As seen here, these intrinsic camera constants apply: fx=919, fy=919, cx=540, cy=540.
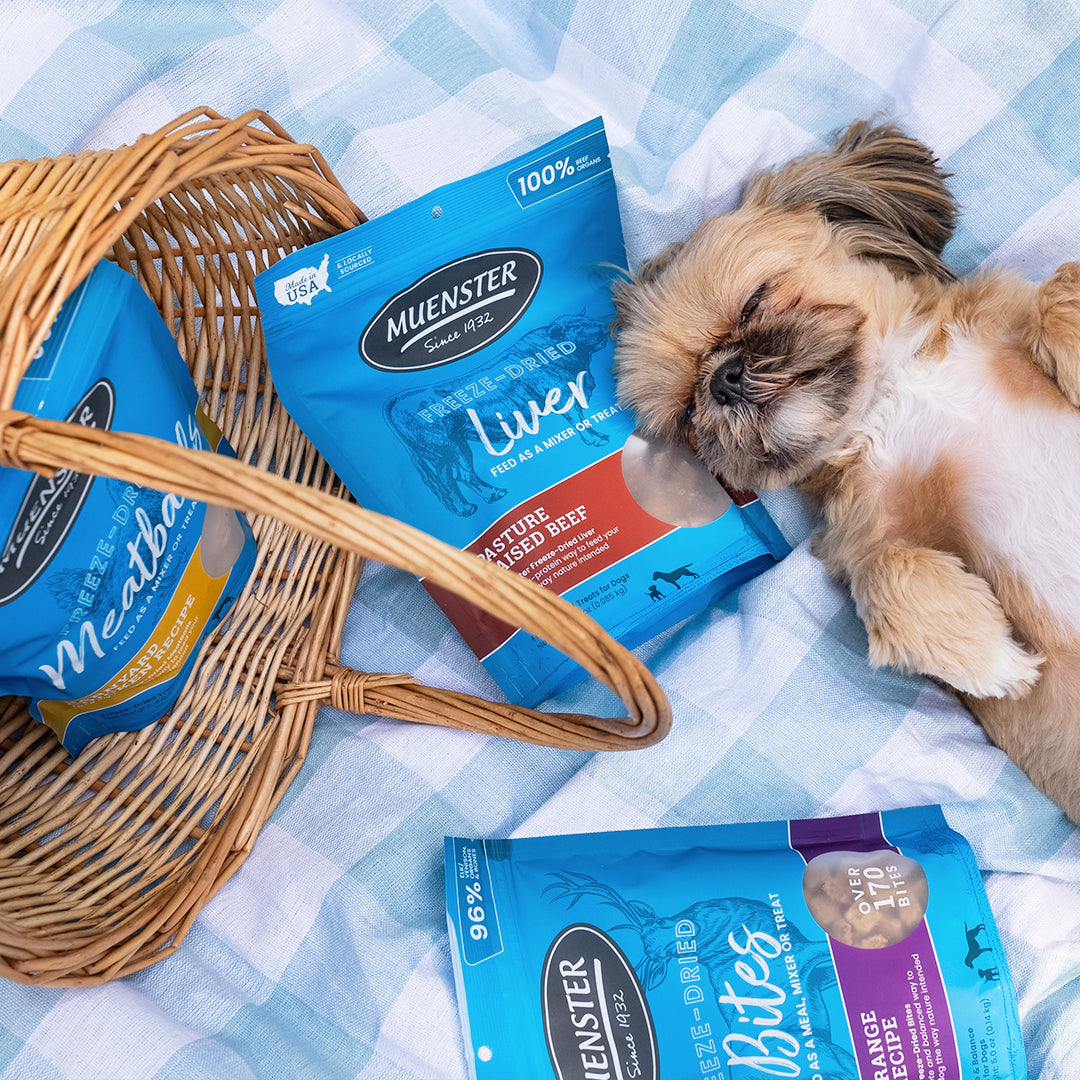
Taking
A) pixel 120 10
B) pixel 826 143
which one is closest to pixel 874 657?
pixel 826 143

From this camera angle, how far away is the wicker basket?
3.22ft

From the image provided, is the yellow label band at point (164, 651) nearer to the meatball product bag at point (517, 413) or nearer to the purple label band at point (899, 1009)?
the meatball product bag at point (517, 413)

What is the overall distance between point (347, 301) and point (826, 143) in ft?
3.16

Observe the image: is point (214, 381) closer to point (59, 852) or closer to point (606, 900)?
point (59, 852)

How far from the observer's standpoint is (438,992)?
1.44 m

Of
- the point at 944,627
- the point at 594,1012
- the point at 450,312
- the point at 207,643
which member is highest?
the point at 450,312

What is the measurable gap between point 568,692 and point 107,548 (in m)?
0.83

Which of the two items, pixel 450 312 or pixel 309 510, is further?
pixel 450 312

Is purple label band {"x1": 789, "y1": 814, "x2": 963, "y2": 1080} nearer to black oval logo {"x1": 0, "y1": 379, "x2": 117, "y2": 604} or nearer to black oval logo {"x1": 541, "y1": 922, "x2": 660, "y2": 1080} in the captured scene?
black oval logo {"x1": 541, "y1": 922, "x2": 660, "y2": 1080}

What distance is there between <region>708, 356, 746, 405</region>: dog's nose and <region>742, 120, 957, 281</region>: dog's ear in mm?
294

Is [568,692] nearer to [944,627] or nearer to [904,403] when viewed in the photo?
[944,627]

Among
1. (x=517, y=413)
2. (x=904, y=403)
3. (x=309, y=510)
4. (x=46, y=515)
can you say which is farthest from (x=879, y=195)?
(x=46, y=515)

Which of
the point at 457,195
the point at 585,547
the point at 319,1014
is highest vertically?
the point at 457,195

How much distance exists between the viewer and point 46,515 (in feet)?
3.95
